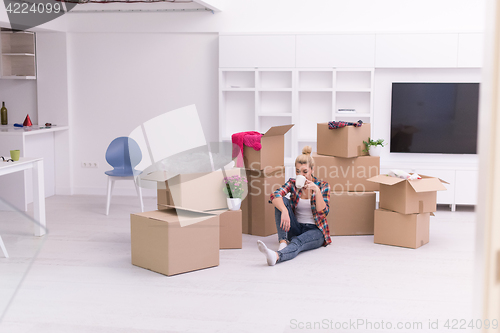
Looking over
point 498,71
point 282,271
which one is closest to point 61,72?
point 282,271

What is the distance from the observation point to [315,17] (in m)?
5.67

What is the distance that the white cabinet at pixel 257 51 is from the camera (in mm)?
5566

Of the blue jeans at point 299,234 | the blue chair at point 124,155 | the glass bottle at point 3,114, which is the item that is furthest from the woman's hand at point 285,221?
the glass bottle at point 3,114

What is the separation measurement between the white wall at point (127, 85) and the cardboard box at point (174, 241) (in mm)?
2705

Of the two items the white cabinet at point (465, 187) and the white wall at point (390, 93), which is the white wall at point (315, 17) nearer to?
the white wall at point (390, 93)

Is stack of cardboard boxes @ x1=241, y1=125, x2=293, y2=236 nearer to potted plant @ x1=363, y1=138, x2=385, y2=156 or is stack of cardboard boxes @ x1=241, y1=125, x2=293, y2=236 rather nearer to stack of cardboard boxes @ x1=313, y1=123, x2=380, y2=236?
stack of cardboard boxes @ x1=313, y1=123, x2=380, y2=236

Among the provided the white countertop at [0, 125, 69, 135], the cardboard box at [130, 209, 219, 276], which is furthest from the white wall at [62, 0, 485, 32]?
the cardboard box at [130, 209, 219, 276]

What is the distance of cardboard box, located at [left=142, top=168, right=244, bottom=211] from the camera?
12.4 ft

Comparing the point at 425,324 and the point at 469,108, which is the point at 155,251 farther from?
the point at 469,108

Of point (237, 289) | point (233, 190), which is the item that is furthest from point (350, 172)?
point (237, 289)

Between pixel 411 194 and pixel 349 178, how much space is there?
0.65m

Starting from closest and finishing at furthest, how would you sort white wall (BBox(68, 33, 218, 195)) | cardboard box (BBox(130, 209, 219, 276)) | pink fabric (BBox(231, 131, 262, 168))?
cardboard box (BBox(130, 209, 219, 276)), pink fabric (BBox(231, 131, 262, 168)), white wall (BBox(68, 33, 218, 195))

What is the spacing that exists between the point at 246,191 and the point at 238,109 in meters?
1.96

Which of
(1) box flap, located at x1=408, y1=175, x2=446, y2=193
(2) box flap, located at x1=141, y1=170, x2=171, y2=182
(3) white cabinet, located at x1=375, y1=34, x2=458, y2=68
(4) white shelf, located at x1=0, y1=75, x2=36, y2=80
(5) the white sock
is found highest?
(3) white cabinet, located at x1=375, y1=34, x2=458, y2=68
